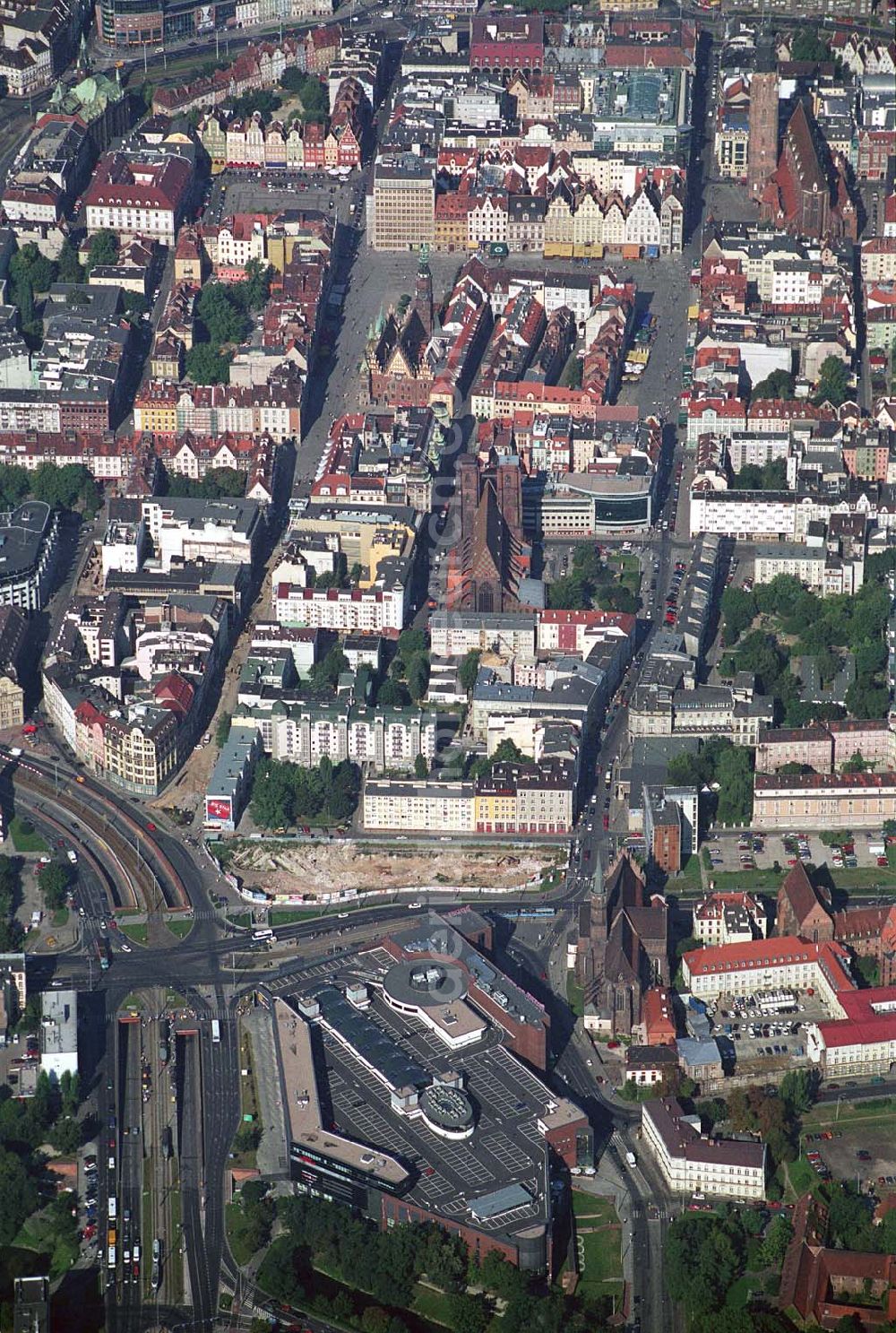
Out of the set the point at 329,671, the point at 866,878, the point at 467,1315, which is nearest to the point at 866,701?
the point at 866,878

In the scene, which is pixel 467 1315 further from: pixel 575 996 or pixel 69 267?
pixel 69 267

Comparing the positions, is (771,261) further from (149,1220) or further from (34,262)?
(149,1220)

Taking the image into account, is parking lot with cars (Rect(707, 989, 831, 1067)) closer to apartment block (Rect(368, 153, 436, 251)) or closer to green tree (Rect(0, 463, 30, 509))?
green tree (Rect(0, 463, 30, 509))

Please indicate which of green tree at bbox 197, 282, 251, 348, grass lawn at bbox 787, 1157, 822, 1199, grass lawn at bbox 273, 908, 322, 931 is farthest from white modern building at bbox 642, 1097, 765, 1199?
green tree at bbox 197, 282, 251, 348

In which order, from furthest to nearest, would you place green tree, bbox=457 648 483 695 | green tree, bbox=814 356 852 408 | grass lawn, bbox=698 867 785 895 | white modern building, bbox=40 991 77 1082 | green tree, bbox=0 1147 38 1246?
green tree, bbox=814 356 852 408 < green tree, bbox=457 648 483 695 < grass lawn, bbox=698 867 785 895 < white modern building, bbox=40 991 77 1082 < green tree, bbox=0 1147 38 1246

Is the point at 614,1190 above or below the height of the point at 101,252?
below

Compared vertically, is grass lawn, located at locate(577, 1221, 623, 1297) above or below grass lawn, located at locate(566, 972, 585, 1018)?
below
